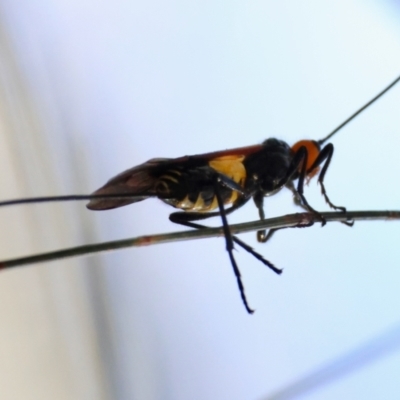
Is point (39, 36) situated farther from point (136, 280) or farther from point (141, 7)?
point (136, 280)

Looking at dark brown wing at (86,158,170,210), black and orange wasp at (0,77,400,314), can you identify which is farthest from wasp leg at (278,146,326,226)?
dark brown wing at (86,158,170,210)

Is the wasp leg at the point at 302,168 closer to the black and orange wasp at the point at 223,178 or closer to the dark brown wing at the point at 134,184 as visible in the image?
the black and orange wasp at the point at 223,178

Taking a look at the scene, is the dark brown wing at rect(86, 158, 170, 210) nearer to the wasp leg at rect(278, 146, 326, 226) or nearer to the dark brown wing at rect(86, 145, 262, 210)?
the dark brown wing at rect(86, 145, 262, 210)

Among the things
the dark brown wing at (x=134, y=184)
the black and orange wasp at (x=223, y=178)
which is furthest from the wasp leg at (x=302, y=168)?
the dark brown wing at (x=134, y=184)

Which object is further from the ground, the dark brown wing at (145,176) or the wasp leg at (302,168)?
the dark brown wing at (145,176)

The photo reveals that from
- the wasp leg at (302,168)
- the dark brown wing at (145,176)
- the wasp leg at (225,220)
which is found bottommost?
the wasp leg at (225,220)

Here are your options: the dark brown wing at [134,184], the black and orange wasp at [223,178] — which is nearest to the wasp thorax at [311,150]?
the black and orange wasp at [223,178]

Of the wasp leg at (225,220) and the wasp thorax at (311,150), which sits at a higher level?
the wasp thorax at (311,150)

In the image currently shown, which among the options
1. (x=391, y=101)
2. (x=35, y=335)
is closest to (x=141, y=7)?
(x=391, y=101)
